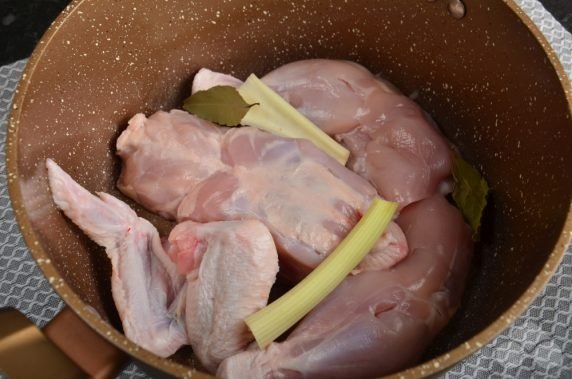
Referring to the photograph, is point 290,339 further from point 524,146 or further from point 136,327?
point 524,146

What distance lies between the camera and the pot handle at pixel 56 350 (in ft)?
3.11

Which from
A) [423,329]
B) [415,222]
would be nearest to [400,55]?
[415,222]

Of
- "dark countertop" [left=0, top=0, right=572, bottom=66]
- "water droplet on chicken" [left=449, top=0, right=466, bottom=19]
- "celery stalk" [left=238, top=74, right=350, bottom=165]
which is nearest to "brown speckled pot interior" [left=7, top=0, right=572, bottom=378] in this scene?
"water droplet on chicken" [left=449, top=0, right=466, bottom=19]

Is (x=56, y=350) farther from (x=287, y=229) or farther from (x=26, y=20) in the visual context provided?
(x=26, y=20)

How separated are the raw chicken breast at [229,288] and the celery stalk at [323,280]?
30mm

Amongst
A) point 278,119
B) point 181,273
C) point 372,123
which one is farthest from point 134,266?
point 372,123

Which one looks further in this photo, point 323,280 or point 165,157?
point 165,157

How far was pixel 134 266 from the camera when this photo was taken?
1.22m

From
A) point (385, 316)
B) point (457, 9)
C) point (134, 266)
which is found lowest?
point (385, 316)

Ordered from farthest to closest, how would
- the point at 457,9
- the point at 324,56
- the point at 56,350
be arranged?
1. the point at 324,56
2. the point at 457,9
3. the point at 56,350

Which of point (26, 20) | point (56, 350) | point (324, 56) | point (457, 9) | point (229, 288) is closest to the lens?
point (56, 350)

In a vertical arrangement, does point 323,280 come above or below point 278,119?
below

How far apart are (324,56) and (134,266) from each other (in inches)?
25.4

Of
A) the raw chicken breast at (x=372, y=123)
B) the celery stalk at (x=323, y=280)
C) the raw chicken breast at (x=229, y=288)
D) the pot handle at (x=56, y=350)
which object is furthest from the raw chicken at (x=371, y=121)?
the pot handle at (x=56, y=350)
